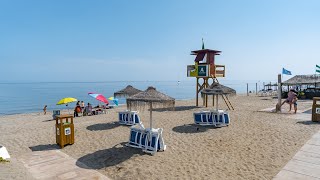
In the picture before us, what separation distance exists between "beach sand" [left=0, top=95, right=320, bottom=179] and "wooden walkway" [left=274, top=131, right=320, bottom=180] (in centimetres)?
20

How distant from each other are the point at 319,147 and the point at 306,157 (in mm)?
1378

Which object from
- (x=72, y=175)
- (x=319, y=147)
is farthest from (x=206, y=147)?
(x=72, y=175)

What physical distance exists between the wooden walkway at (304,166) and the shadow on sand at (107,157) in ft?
14.7

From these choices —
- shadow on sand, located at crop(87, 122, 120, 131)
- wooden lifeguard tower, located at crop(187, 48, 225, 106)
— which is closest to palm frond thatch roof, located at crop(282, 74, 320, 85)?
wooden lifeguard tower, located at crop(187, 48, 225, 106)

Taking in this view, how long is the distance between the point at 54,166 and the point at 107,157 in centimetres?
165

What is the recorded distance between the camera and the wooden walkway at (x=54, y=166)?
6714 mm

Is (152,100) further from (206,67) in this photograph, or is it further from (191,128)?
(206,67)

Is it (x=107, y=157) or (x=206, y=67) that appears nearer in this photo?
(x=107, y=157)

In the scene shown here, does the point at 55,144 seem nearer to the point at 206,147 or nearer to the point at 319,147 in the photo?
the point at 206,147

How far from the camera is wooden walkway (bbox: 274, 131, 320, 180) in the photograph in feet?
20.6

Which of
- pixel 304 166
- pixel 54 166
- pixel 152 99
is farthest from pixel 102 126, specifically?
pixel 304 166

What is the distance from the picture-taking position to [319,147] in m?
8.54

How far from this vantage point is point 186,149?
344 inches

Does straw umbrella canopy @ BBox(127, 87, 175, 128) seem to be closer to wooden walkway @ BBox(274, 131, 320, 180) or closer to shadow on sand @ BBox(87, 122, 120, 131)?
shadow on sand @ BBox(87, 122, 120, 131)
